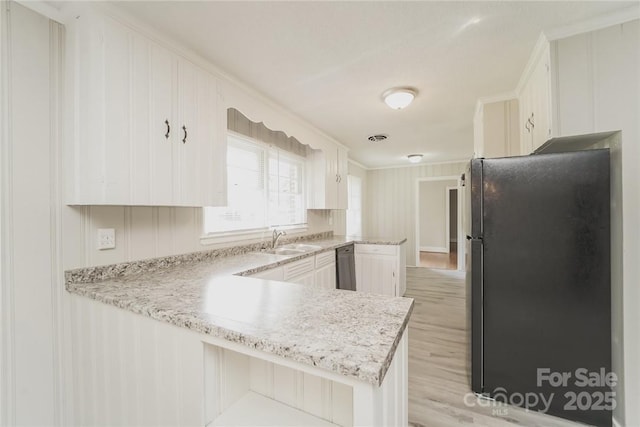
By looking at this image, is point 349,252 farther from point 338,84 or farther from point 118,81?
point 118,81

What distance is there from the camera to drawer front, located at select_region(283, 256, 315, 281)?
225 cm

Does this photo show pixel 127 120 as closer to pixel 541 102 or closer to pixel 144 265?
pixel 144 265

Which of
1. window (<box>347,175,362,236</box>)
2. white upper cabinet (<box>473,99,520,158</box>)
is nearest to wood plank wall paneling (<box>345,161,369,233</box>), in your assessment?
window (<box>347,175,362,236</box>)

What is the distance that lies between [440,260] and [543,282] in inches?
224

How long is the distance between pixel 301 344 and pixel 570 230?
1.72m

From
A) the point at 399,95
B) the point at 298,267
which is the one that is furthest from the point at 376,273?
the point at 399,95

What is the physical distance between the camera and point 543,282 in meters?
1.58

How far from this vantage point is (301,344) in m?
0.76

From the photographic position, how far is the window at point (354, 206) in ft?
18.6

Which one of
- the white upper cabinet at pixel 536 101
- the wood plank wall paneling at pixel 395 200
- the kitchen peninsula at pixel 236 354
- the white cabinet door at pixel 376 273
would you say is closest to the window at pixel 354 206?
the wood plank wall paneling at pixel 395 200

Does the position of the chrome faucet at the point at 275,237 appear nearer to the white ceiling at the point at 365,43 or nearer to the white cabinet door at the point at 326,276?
the white cabinet door at the point at 326,276

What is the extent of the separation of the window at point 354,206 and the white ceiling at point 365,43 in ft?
9.99

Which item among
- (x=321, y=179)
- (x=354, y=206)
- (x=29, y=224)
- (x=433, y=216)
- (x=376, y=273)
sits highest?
(x=321, y=179)

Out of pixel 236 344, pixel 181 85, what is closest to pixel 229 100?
pixel 181 85
